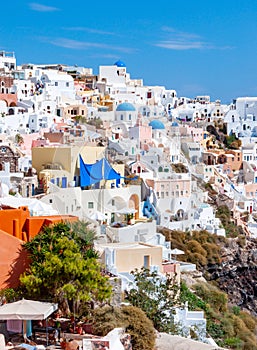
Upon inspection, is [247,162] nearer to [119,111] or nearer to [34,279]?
[119,111]

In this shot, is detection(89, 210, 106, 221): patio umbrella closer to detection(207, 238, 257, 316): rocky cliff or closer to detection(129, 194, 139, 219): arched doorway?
detection(129, 194, 139, 219): arched doorway

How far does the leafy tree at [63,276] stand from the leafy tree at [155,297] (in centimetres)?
185

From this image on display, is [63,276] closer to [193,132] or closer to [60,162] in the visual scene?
[60,162]

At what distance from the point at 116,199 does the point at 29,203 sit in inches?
273

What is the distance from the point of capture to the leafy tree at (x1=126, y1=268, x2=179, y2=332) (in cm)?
1282

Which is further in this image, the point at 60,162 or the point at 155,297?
the point at 60,162

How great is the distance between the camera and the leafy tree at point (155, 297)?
12820mm

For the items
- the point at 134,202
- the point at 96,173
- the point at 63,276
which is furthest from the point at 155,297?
the point at 134,202

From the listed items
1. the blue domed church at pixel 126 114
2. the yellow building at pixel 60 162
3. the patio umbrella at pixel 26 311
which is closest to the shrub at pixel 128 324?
the patio umbrella at pixel 26 311

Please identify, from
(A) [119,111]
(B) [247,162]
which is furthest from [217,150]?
(A) [119,111]

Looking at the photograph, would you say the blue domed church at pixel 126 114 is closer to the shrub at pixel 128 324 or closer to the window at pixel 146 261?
the window at pixel 146 261

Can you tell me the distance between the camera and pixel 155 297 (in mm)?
13719

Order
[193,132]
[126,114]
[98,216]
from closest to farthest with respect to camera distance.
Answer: [98,216] → [126,114] → [193,132]

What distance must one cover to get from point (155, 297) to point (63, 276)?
3.36 metres
